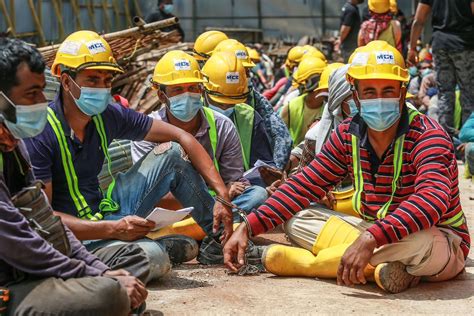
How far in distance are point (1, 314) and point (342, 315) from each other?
1.60 metres

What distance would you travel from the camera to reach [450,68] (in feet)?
35.1

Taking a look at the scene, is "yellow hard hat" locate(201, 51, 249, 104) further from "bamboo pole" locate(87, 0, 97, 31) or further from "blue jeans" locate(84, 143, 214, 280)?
"bamboo pole" locate(87, 0, 97, 31)

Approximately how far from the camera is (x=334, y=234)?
5.66m

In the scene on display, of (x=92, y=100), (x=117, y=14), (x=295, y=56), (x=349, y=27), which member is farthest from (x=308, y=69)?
(x=117, y=14)

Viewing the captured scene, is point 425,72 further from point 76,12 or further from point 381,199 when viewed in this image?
point 381,199

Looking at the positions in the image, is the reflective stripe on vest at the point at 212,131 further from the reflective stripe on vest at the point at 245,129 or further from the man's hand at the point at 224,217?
the man's hand at the point at 224,217

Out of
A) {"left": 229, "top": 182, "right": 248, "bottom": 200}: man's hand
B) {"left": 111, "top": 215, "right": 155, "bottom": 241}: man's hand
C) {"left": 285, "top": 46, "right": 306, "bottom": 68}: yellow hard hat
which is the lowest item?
{"left": 285, "top": 46, "right": 306, "bottom": 68}: yellow hard hat

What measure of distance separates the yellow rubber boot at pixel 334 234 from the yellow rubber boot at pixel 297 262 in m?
0.09

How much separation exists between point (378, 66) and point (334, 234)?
1.00 meters

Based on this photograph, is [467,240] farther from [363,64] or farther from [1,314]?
[1,314]

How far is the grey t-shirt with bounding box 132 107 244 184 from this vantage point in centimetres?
652

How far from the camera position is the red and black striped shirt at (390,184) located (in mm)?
5008

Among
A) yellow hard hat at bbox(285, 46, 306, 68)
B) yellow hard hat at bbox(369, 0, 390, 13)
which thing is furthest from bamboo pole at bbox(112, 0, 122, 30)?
Answer: yellow hard hat at bbox(369, 0, 390, 13)

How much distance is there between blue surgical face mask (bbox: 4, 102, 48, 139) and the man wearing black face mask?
1026 centimetres
